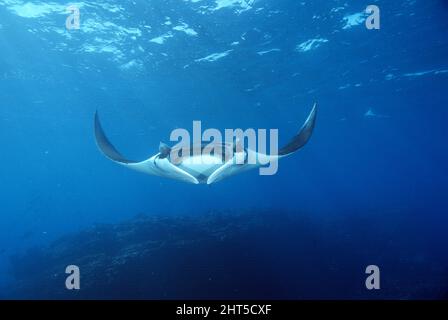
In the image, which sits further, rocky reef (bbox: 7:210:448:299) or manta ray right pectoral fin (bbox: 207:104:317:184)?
rocky reef (bbox: 7:210:448:299)

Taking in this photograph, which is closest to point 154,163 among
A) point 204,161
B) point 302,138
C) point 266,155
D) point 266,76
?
point 204,161

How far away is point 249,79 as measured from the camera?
22422 millimetres

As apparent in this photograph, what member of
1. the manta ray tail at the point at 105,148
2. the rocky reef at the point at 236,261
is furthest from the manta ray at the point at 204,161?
the rocky reef at the point at 236,261

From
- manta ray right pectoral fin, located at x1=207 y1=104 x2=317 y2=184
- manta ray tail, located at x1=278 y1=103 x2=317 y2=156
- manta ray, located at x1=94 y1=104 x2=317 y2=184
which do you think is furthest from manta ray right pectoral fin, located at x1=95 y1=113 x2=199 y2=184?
manta ray tail, located at x1=278 y1=103 x2=317 y2=156

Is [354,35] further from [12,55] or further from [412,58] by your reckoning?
[12,55]

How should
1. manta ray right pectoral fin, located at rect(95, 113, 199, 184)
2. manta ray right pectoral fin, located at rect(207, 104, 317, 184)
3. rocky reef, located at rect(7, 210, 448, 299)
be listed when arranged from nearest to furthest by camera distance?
manta ray right pectoral fin, located at rect(95, 113, 199, 184) → manta ray right pectoral fin, located at rect(207, 104, 317, 184) → rocky reef, located at rect(7, 210, 448, 299)

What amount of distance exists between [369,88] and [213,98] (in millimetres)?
12493

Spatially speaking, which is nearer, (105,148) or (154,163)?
(154,163)

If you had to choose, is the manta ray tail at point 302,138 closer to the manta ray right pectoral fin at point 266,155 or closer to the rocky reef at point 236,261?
the manta ray right pectoral fin at point 266,155

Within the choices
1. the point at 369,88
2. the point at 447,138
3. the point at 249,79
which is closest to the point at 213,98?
the point at 249,79

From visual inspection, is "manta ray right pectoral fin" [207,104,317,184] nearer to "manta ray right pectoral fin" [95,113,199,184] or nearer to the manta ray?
the manta ray

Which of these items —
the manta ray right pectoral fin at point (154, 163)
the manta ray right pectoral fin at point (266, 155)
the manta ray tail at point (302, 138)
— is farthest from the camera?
the manta ray tail at point (302, 138)

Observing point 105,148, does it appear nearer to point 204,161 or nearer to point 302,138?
point 204,161

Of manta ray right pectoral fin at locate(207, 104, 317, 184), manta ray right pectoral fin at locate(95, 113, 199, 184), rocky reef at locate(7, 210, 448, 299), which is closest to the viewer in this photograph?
manta ray right pectoral fin at locate(95, 113, 199, 184)
